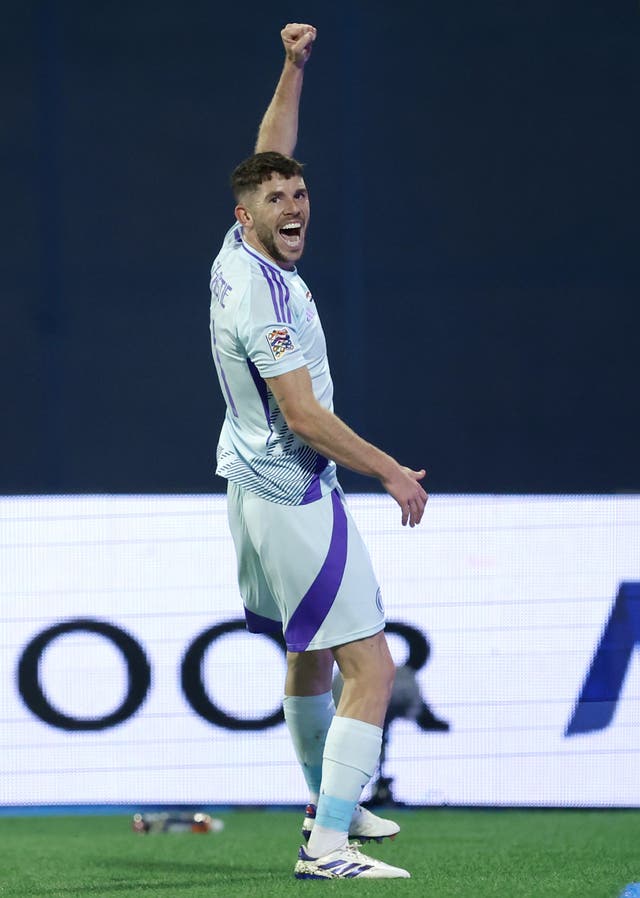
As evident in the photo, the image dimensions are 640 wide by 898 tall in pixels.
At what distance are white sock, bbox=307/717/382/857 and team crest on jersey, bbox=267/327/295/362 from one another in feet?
3.05

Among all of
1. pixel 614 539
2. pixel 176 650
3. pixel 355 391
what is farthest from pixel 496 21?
pixel 176 650

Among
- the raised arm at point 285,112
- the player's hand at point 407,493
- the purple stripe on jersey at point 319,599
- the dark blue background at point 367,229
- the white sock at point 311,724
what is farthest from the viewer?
the dark blue background at point 367,229

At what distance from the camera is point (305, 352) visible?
377 cm

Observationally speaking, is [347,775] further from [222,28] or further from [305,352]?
[222,28]

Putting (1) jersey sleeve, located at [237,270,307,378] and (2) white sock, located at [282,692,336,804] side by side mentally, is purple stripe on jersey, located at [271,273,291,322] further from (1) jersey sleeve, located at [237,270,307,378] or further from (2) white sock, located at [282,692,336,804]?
(2) white sock, located at [282,692,336,804]

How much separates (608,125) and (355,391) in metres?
2.23

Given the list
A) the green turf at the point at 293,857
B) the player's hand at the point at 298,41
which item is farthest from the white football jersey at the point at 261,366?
the green turf at the point at 293,857

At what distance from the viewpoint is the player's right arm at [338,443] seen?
3551 millimetres

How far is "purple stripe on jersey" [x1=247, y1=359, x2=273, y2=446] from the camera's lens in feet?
12.2

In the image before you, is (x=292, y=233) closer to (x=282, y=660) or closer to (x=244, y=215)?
(x=244, y=215)

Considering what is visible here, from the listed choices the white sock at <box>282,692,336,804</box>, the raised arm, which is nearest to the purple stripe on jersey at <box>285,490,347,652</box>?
the white sock at <box>282,692,336,804</box>

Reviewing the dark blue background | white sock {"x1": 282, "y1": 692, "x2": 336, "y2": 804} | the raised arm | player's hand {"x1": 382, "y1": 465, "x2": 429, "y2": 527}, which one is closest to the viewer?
player's hand {"x1": 382, "y1": 465, "x2": 429, "y2": 527}

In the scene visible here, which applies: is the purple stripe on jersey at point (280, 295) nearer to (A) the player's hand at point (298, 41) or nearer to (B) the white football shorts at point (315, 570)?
(B) the white football shorts at point (315, 570)

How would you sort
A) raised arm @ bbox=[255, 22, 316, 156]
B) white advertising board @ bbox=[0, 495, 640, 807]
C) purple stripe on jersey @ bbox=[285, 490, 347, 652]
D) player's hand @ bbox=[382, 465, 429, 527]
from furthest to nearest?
white advertising board @ bbox=[0, 495, 640, 807]
raised arm @ bbox=[255, 22, 316, 156]
purple stripe on jersey @ bbox=[285, 490, 347, 652]
player's hand @ bbox=[382, 465, 429, 527]
